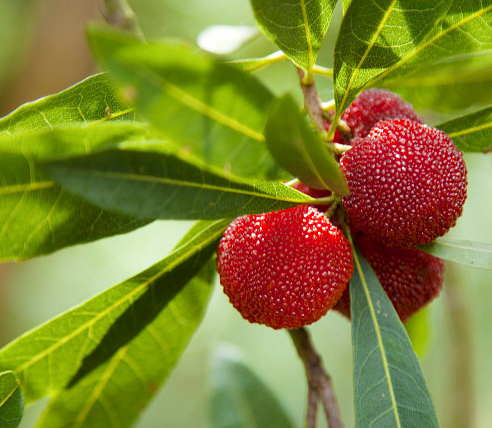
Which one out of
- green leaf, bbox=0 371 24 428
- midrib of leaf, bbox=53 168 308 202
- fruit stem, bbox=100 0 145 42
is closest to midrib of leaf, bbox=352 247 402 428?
midrib of leaf, bbox=53 168 308 202

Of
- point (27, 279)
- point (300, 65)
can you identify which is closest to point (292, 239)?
point (300, 65)

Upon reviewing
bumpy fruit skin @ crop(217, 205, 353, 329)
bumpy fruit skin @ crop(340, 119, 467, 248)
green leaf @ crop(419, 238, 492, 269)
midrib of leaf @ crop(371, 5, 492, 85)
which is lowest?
green leaf @ crop(419, 238, 492, 269)

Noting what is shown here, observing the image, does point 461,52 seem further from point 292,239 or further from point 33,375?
point 33,375

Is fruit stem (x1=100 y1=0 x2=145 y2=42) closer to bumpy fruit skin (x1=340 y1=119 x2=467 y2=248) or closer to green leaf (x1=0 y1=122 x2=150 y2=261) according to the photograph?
green leaf (x1=0 y1=122 x2=150 y2=261)

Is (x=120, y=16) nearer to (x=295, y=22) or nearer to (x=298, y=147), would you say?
(x=295, y=22)

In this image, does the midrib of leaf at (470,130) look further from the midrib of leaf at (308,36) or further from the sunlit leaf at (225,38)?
the sunlit leaf at (225,38)
